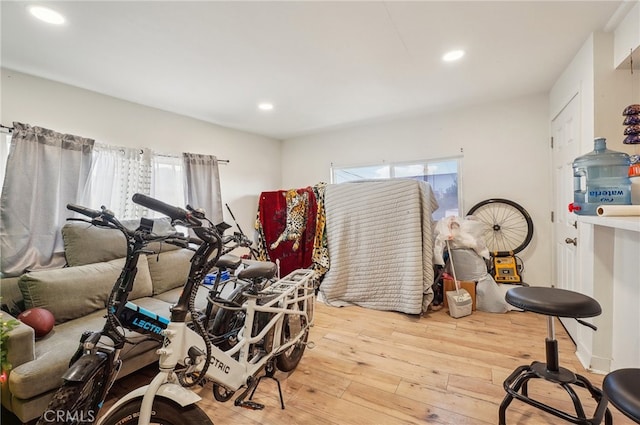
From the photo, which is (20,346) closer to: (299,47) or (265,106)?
(299,47)

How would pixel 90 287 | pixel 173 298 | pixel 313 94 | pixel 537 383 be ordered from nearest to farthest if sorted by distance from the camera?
pixel 537 383 → pixel 90 287 → pixel 173 298 → pixel 313 94

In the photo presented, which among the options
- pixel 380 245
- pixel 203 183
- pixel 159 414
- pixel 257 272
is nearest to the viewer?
pixel 159 414

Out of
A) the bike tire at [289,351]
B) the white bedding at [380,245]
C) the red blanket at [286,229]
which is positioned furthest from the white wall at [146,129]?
the bike tire at [289,351]

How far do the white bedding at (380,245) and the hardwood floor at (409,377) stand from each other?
1.28ft

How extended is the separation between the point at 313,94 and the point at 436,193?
2.20 metres

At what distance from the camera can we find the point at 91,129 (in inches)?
108

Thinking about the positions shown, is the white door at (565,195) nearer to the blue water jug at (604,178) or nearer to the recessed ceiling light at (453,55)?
the blue water jug at (604,178)

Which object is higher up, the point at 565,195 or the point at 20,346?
the point at 565,195

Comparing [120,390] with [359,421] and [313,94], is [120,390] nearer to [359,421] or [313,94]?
[359,421]

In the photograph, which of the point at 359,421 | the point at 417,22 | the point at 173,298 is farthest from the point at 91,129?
the point at 359,421

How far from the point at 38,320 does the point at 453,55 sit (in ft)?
11.6

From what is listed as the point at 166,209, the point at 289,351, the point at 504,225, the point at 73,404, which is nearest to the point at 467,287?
the point at 504,225

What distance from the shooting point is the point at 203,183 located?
12.0 feet

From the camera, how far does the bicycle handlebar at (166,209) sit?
1008 millimetres
